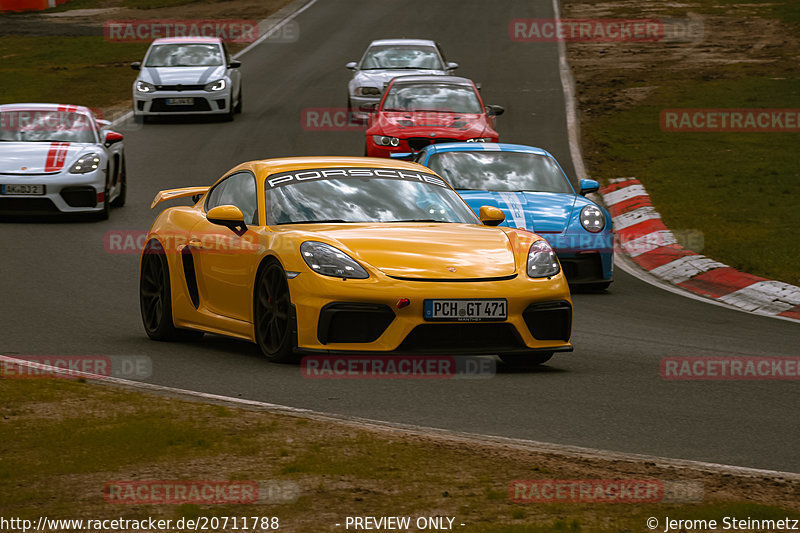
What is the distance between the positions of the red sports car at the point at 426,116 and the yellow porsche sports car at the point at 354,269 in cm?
935

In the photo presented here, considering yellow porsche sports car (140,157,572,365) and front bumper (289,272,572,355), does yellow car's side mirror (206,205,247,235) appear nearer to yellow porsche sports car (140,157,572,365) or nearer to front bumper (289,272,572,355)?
yellow porsche sports car (140,157,572,365)

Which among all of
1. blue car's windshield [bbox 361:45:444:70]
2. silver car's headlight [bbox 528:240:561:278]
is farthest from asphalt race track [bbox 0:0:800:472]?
blue car's windshield [bbox 361:45:444:70]

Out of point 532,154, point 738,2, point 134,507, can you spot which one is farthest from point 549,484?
point 738,2

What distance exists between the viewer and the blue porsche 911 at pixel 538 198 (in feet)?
44.7

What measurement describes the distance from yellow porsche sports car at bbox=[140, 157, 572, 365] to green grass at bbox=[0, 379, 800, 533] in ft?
5.06

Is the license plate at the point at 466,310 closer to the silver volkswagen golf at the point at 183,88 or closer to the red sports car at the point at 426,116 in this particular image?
the red sports car at the point at 426,116

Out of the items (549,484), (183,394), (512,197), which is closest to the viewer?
(549,484)

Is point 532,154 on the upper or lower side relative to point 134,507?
lower

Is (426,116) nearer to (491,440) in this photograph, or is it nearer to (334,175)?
(334,175)

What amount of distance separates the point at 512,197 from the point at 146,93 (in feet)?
49.3

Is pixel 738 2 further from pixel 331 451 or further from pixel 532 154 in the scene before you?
pixel 331 451

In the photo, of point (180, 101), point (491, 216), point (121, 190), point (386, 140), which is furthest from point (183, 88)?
point (491, 216)

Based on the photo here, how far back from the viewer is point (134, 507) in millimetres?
5117

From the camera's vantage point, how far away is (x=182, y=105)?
27.7 metres
